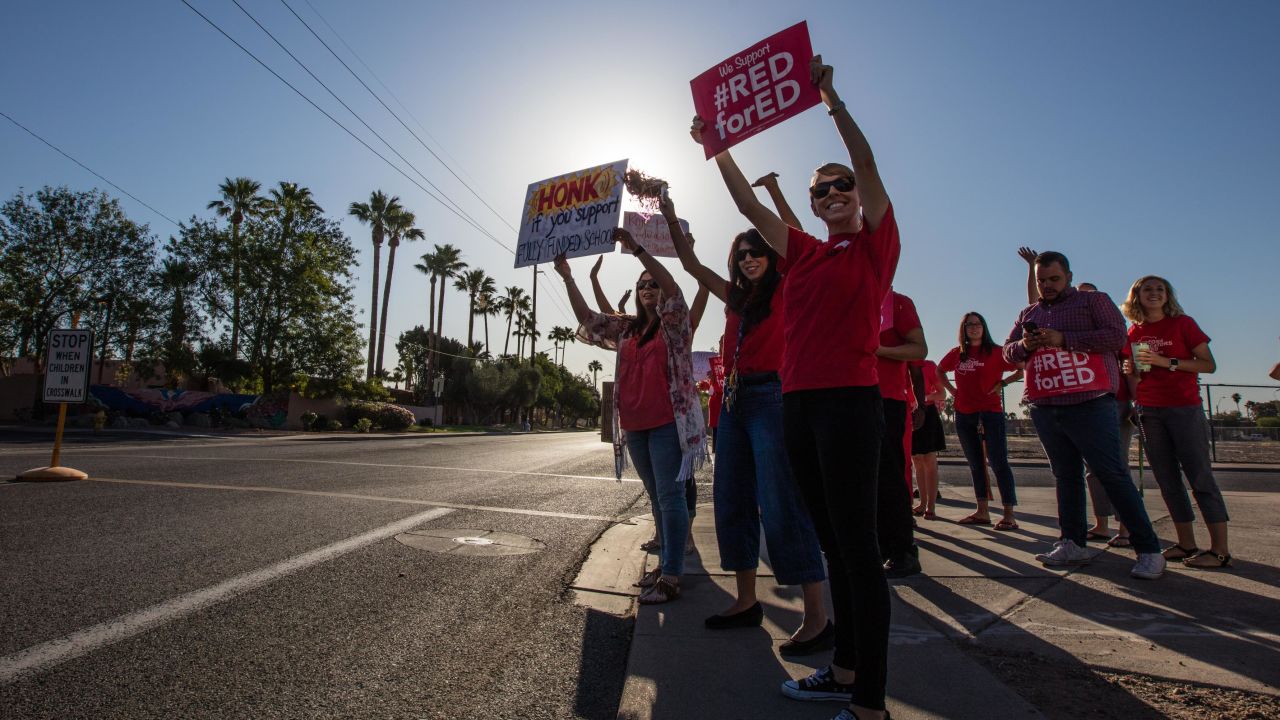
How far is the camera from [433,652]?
8.33 feet

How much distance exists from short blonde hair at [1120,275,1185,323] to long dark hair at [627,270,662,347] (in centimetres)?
324

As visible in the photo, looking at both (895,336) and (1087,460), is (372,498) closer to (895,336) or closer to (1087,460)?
(895,336)

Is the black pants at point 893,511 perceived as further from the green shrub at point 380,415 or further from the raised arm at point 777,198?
the green shrub at point 380,415

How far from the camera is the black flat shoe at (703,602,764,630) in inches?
111

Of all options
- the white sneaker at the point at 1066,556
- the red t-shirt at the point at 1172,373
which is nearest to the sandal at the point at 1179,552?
the white sneaker at the point at 1066,556

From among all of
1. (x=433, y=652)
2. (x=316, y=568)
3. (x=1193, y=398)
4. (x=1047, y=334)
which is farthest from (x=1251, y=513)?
(x=316, y=568)

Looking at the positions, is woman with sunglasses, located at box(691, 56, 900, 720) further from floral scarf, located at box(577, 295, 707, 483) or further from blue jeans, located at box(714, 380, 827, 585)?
floral scarf, located at box(577, 295, 707, 483)

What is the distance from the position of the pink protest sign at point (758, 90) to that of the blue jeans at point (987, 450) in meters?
3.46

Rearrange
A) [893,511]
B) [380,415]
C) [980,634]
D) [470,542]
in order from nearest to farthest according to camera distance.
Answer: [980,634]
[893,511]
[470,542]
[380,415]

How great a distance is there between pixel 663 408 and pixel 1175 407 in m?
3.25

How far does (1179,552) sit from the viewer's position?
4066 millimetres

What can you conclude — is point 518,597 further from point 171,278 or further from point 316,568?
point 171,278

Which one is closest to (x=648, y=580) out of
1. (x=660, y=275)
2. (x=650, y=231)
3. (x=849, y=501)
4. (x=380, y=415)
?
(x=660, y=275)

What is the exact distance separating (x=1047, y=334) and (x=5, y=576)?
18.2 feet
